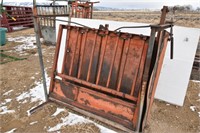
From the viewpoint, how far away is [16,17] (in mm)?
9672

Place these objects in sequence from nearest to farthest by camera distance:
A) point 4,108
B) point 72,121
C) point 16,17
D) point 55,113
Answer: point 72,121 → point 55,113 → point 4,108 → point 16,17

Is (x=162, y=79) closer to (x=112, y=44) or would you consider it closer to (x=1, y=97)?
(x=112, y=44)

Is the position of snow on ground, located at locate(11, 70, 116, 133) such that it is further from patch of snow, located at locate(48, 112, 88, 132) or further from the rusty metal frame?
the rusty metal frame

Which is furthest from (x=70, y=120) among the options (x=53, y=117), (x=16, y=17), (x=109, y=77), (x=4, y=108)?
(x=16, y=17)

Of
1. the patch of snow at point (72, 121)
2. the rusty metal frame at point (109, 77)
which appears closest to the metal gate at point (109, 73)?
the rusty metal frame at point (109, 77)

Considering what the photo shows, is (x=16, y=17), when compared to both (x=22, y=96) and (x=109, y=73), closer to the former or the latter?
(x=22, y=96)

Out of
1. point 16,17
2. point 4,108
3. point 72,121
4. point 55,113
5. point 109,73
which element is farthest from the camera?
point 16,17

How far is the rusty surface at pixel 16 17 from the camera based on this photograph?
886cm

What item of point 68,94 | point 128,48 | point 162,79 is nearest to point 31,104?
point 68,94

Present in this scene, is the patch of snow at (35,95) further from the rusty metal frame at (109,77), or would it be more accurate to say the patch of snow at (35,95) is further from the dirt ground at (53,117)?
the rusty metal frame at (109,77)

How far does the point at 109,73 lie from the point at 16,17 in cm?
918

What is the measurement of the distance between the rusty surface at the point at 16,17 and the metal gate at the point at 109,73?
301 inches

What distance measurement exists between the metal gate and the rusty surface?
25.0 ft

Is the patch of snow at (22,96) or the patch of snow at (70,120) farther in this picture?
the patch of snow at (22,96)
